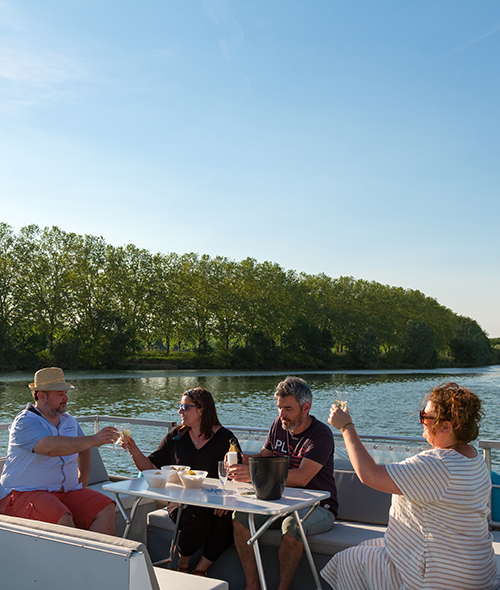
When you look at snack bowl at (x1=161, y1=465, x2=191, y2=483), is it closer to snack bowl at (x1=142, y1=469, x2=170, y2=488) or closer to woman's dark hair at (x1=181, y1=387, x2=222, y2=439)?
snack bowl at (x1=142, y1=469, x2=170, y2=488)

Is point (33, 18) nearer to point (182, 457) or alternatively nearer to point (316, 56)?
point (316, 56)

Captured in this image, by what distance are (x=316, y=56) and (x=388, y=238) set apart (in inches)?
581

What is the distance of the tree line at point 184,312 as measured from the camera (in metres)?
44.8

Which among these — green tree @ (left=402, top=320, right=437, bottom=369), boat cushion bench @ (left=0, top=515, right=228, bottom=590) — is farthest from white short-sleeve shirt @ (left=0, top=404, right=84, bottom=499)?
green tree @ (left=402, top=320, right=437, bottom=369)

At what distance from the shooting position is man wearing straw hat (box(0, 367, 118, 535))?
122 inches

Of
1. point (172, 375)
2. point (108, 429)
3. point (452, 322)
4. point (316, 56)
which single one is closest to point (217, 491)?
point (108, 429)

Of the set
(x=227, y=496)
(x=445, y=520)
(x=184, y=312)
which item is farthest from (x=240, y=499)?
(x=184, y=312)

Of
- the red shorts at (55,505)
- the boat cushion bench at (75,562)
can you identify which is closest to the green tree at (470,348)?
the red shorts at (55,505)

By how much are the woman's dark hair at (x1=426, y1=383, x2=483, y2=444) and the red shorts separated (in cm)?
213

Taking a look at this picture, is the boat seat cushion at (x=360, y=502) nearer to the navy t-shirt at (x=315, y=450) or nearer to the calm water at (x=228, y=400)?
the navy t-shirt at (x=315, y=450)

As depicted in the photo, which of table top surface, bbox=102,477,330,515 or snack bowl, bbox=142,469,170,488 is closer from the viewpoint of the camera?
table top surface, bbox=102,477,330,515

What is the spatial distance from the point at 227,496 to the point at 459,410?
121cm

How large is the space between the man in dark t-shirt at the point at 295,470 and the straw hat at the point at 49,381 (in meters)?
1.22

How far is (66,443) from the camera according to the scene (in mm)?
3102
